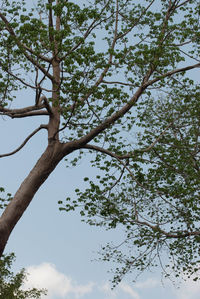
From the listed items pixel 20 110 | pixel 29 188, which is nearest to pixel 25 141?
pixel 20 110

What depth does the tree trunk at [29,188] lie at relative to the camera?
13258mm

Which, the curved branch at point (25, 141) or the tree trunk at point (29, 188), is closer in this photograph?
the tree trunk at point (29, 188)

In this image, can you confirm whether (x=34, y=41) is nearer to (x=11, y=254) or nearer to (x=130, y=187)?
(x=130, y=187)

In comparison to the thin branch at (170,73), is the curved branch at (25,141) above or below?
below

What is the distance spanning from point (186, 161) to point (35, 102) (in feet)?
20.8

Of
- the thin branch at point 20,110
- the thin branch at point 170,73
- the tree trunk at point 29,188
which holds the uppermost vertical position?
the thin branch at point 170,73

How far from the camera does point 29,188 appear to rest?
542 inches

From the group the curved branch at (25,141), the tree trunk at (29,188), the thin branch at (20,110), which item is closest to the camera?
the tree trunk at (29,188)

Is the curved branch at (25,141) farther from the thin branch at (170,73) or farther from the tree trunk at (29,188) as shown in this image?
the thin branch at (170,73)

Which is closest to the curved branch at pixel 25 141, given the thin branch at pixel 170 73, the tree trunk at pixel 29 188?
the tree trunk at pixel 29 188

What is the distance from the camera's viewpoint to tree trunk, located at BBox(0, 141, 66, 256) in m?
13.3

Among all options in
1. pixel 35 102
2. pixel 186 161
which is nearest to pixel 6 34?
pixel 35 102

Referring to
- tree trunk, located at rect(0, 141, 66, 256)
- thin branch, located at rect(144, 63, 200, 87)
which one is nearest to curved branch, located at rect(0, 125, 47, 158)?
tree trunk, located at rect(0, 141, 66, 256)

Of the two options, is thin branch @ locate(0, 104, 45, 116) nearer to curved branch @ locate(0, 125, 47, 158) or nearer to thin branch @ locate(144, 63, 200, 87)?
curved branch @ locate(0, 125, 47, 158)
